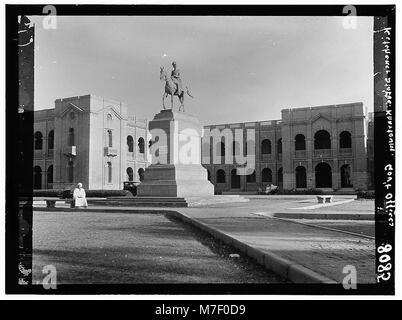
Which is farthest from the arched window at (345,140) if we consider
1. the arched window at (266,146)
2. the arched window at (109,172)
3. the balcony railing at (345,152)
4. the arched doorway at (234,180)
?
the arched window at (109,172)

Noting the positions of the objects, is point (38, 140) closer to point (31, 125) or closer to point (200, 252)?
point (200, 252)

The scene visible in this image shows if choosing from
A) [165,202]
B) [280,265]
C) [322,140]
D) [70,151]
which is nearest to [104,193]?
[70,151]

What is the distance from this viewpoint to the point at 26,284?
4.54 metres

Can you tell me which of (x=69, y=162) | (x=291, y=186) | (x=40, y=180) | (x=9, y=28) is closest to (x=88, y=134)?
(x=69, y=162)

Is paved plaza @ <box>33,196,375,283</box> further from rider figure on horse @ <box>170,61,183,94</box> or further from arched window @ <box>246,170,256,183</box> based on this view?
arched window @ <box>246,170,256,183</box>

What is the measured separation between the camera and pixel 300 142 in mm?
42438

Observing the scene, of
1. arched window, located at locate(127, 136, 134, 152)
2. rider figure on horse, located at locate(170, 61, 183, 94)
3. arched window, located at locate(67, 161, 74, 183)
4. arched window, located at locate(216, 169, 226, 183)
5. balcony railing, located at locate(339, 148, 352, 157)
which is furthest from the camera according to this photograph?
arched window, located at locate(216, 169, 226, 183)

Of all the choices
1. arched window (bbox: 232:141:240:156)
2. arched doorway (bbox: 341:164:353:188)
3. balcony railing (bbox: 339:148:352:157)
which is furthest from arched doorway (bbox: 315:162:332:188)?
arched window (bbox: 232:141:240:156)

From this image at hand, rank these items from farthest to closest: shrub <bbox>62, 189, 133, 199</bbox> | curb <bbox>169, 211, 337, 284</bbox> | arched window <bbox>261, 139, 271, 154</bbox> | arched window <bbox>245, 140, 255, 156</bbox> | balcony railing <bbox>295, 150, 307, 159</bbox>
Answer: arched window <bbox>261, 139, 271, 154</bbox> → arched window <bbox>245, 140, 255, 156</bbox> → balcony railing <bbox>295, 150, 307, 159</bbox> → shrub <bbox>62, 189, 133, 199</bbox> → curb <bbox>169, 211, 337, 284</bbox>

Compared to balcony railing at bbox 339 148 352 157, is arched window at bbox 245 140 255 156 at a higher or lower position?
higher

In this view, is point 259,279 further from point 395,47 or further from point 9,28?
point 9,28

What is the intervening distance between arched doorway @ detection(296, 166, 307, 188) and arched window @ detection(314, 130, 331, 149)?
2795mm

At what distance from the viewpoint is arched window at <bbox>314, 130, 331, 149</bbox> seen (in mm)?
40812

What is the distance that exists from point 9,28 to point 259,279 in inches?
163
